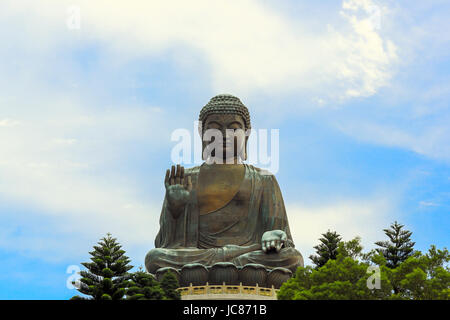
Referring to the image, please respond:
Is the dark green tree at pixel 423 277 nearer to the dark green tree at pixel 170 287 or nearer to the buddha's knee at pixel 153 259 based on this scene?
the dark green tree at pixel 170 287

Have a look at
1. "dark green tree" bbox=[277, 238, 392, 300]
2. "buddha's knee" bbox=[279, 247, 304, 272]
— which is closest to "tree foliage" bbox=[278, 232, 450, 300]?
"dark green tree" bbox=[277, 238, 392, 300]

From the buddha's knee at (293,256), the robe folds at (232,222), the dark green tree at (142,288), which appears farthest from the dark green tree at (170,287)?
the buddha's knee at (293,256)

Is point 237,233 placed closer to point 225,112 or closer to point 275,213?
point 275,213

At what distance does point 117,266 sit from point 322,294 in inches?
205

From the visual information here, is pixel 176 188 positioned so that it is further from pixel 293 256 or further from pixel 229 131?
pixel 293 256

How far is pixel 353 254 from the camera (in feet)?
46.1

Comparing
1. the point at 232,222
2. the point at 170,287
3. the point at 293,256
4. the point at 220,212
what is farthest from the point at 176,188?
the point at 170,287

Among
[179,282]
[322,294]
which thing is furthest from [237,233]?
[322,294]

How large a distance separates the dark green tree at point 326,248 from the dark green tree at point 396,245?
173 cm

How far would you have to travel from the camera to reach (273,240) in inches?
671

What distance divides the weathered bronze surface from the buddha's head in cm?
3

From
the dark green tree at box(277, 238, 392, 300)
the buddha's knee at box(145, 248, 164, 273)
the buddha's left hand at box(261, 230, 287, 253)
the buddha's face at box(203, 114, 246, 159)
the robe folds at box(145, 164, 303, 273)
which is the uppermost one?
the buddha's face at box(203, 114, 246, 159)

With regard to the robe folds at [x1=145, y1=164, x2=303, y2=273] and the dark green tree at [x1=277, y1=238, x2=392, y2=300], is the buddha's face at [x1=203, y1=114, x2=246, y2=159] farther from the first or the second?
the dark green tree at [x1=277, y1=238, x2=392, y2=300]

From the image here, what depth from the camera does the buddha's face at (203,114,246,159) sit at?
19.3 metres
